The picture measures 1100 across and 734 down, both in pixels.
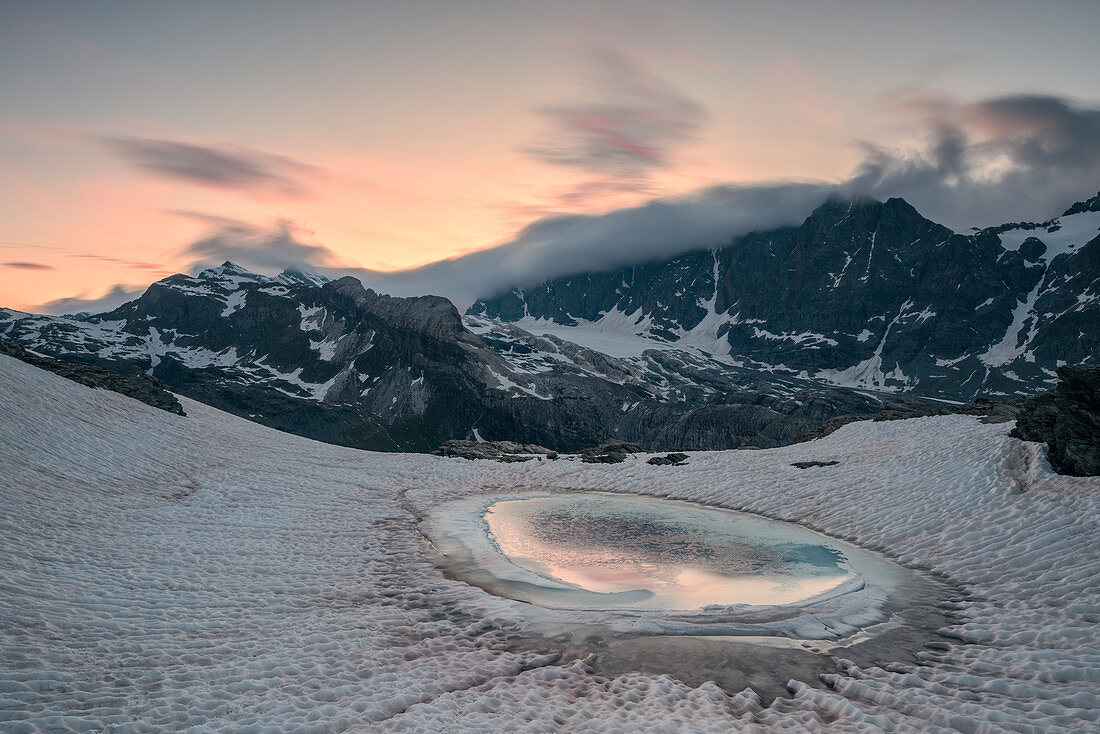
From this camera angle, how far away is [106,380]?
45469 millimetres

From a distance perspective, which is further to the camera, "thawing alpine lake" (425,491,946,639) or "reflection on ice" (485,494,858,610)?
"reflection on ice" (485,494,858,610)

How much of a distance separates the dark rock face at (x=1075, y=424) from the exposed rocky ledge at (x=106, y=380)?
5318cm

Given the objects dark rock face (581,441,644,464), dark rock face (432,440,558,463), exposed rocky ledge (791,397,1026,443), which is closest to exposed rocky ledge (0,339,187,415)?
dark rock face (432,440,558,463)

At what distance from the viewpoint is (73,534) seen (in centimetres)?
1959

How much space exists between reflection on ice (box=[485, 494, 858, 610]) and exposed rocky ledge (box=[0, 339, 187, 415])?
30.0 meters

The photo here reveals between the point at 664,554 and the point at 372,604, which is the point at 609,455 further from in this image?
the point at 372,604

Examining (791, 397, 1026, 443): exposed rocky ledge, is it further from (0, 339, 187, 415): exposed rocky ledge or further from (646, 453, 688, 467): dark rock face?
(0, 339, 187, 415): exposed rocky ledge

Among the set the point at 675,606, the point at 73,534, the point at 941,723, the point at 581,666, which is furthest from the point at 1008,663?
the point at 73,534

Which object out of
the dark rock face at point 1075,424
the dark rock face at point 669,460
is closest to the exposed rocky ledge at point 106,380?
the dark rock face at point 669,460

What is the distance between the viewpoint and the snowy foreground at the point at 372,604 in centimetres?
1140

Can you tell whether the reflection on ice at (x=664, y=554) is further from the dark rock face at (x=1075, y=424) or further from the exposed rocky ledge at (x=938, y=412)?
the exposed rocky ledge at (x=938, y=412)

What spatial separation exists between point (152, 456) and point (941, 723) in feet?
120

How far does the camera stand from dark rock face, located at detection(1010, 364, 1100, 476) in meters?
22.7

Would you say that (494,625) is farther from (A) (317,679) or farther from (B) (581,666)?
(A) (317,679)
